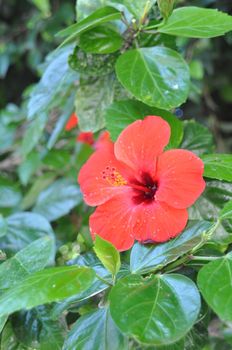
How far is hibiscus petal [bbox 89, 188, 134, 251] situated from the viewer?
765 mm

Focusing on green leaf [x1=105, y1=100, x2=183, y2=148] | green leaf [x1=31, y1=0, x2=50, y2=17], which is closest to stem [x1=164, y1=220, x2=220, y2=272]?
green leaf [x1=105, y1=100, x2=183, y2=148]

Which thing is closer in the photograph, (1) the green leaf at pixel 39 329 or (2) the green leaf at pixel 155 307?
(2) the green leaf at pixel 155 307

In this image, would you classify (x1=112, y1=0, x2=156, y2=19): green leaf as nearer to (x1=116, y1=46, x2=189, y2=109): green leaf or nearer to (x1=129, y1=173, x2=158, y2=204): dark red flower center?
(x1=116, y1=46, x2=189, y2=109): green leaf

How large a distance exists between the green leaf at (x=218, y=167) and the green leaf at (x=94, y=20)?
271 mm

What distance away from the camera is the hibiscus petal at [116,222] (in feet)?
2.51

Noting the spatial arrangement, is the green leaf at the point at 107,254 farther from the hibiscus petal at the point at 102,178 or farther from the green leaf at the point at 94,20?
the green leaf at the point at 94,20

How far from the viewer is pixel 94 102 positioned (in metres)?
1.09

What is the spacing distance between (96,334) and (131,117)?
358mm

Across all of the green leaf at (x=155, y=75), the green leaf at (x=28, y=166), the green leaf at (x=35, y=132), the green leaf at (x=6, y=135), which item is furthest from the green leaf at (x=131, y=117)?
the green leaf at (x=6, y=135)

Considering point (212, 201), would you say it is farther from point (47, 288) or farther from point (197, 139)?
point (47, 288)

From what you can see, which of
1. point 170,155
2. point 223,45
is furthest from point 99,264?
point 223,45

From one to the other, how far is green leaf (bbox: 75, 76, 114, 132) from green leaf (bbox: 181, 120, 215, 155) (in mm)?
151

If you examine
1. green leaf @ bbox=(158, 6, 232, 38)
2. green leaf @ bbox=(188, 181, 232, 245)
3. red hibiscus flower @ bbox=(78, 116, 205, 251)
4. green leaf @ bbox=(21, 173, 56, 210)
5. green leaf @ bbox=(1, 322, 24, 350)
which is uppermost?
green leaf @ bbox=(158, 6, 232, 38)

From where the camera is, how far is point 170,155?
0.77 meters
